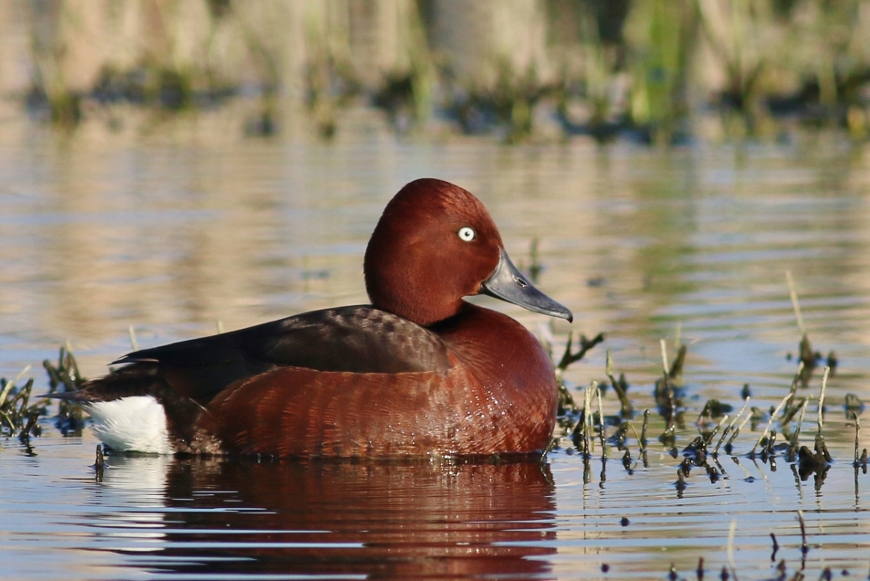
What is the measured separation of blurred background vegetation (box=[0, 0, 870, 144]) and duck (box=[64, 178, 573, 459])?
388 inches

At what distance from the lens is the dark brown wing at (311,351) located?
20.2ft

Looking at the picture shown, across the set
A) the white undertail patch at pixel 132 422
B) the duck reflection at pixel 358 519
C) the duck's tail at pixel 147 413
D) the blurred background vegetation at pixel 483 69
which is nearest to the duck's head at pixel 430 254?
the duck reflection at pixel 358 519

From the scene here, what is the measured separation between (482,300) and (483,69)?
10.9 m

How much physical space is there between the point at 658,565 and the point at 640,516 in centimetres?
60

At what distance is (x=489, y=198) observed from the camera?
12820 mm

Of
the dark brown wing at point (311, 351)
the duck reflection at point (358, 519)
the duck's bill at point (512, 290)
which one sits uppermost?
the duck's bill at point (512, 290)

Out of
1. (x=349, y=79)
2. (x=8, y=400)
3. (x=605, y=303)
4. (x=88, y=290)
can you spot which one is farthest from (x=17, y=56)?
(x=8, y=400)

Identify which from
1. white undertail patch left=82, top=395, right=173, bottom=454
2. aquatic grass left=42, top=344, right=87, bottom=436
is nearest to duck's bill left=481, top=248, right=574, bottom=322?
white undertail patch left=82, top=395, right=173, bottom=454

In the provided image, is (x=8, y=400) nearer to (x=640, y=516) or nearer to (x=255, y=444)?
(x=255, y=444)

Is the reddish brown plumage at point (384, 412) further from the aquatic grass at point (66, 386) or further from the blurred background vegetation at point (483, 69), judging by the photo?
the blurred background vegetation at point (483, 69)

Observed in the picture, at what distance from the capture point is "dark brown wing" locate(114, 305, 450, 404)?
6.15 m

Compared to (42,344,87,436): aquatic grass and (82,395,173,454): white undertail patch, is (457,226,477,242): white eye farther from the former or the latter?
(42,344,87,436): aquatic grass

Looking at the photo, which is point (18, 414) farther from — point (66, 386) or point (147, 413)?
point (147, 413)

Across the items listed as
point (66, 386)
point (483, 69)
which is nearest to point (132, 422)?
point (66, 386)
